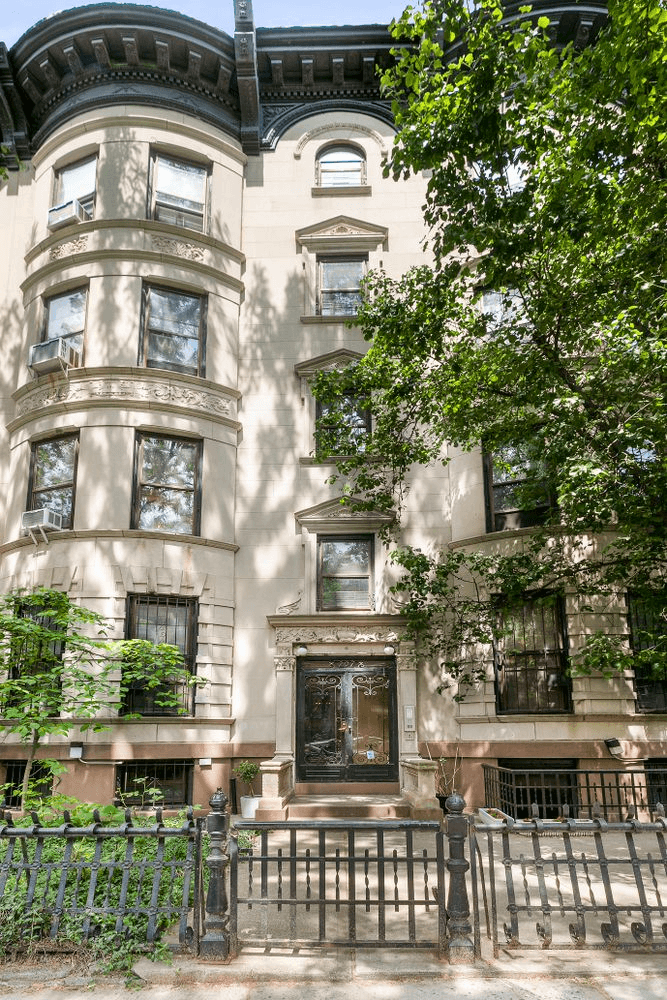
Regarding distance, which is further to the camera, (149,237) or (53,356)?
(149,237)

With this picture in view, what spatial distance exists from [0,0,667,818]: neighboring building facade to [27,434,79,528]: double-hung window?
0.05 m

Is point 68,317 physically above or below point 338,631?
above

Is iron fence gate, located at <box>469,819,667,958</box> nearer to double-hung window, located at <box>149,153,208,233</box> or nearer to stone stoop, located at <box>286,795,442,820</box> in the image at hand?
stone stoop, located at <box>286,795,442,820</box>

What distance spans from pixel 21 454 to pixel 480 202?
10203 millimetres

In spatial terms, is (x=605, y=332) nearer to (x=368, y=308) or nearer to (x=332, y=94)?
(x=368, y=308)

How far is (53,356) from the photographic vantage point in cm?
1419

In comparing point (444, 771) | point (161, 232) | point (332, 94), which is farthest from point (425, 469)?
point (332, 94)

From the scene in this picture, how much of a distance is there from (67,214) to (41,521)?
6.61 m

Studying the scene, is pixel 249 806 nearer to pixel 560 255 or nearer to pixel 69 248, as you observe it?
pixel 560 255

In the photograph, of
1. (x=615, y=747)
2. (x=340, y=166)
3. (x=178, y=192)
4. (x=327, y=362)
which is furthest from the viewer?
(x=340, y=166)

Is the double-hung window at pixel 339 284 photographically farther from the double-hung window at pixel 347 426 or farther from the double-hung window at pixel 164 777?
the double-hung window at pixel 164 777

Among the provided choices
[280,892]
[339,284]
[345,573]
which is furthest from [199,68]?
[280,892]

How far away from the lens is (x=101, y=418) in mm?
14000

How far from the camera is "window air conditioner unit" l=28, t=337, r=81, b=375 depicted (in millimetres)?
14109
